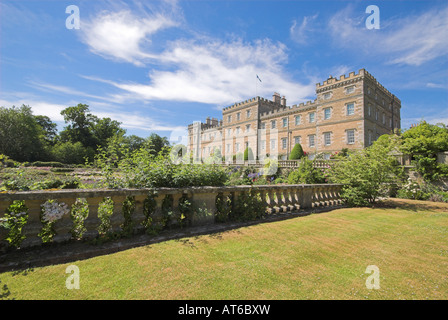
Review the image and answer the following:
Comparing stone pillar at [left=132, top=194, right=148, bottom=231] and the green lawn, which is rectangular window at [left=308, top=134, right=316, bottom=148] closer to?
the green lawn

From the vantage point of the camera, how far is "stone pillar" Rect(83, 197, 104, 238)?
3.15m

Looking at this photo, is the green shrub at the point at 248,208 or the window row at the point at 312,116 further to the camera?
the window row at the point at 312,116

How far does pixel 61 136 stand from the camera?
51.1 m

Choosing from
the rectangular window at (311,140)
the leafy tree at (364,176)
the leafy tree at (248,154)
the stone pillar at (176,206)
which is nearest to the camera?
the stone pillar at (176,206)

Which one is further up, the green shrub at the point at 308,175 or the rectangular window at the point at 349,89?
the rectangular window at the point at 349,89

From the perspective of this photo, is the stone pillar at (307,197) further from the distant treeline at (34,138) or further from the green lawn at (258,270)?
the distant treeline at (34,138)

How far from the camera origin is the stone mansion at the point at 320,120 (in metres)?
26.9

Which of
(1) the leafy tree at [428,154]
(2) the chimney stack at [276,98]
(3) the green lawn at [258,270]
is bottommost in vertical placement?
(3) the green lawn at [258,270]

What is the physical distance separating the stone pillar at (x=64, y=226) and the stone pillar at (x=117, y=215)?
1.82 ft

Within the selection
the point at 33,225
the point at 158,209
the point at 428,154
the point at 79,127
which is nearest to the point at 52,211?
the point at 33,225

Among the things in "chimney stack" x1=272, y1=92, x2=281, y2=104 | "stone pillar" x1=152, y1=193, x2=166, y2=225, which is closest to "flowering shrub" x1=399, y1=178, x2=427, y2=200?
"stone pillar" x1=152, y1=193, x2=166, y2=225

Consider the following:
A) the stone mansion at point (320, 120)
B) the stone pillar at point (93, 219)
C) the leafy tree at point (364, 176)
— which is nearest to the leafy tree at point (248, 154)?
the stone mansion at point (320, 120)

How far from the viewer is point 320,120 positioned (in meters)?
30.7
